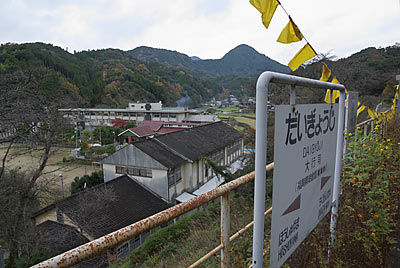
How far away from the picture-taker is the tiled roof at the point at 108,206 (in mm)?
9734


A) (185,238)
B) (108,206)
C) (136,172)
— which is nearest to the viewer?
(185,238)

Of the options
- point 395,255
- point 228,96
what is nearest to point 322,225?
point 395,255

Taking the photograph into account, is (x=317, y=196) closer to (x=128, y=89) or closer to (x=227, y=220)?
(x=227, y=220)

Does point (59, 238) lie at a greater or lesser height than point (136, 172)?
lesser

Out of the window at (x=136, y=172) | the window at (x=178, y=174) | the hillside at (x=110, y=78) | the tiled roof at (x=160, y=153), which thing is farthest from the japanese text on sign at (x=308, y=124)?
the hillside at (x=110, y=78)

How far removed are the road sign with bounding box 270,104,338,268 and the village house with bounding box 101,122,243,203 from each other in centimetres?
Answer: 1252

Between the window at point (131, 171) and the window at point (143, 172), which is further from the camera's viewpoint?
the window at point (131, 171)

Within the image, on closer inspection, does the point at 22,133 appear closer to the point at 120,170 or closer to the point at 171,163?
the point at 120,170

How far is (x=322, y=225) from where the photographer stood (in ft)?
7.08

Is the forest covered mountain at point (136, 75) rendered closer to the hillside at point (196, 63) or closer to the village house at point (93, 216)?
the hillside at point (196, 63)

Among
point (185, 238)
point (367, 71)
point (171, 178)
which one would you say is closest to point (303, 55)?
point (185, 238)

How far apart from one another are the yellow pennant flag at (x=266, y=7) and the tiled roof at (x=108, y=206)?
377 inches

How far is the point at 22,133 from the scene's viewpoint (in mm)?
8156

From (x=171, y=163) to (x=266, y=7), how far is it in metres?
13.1
